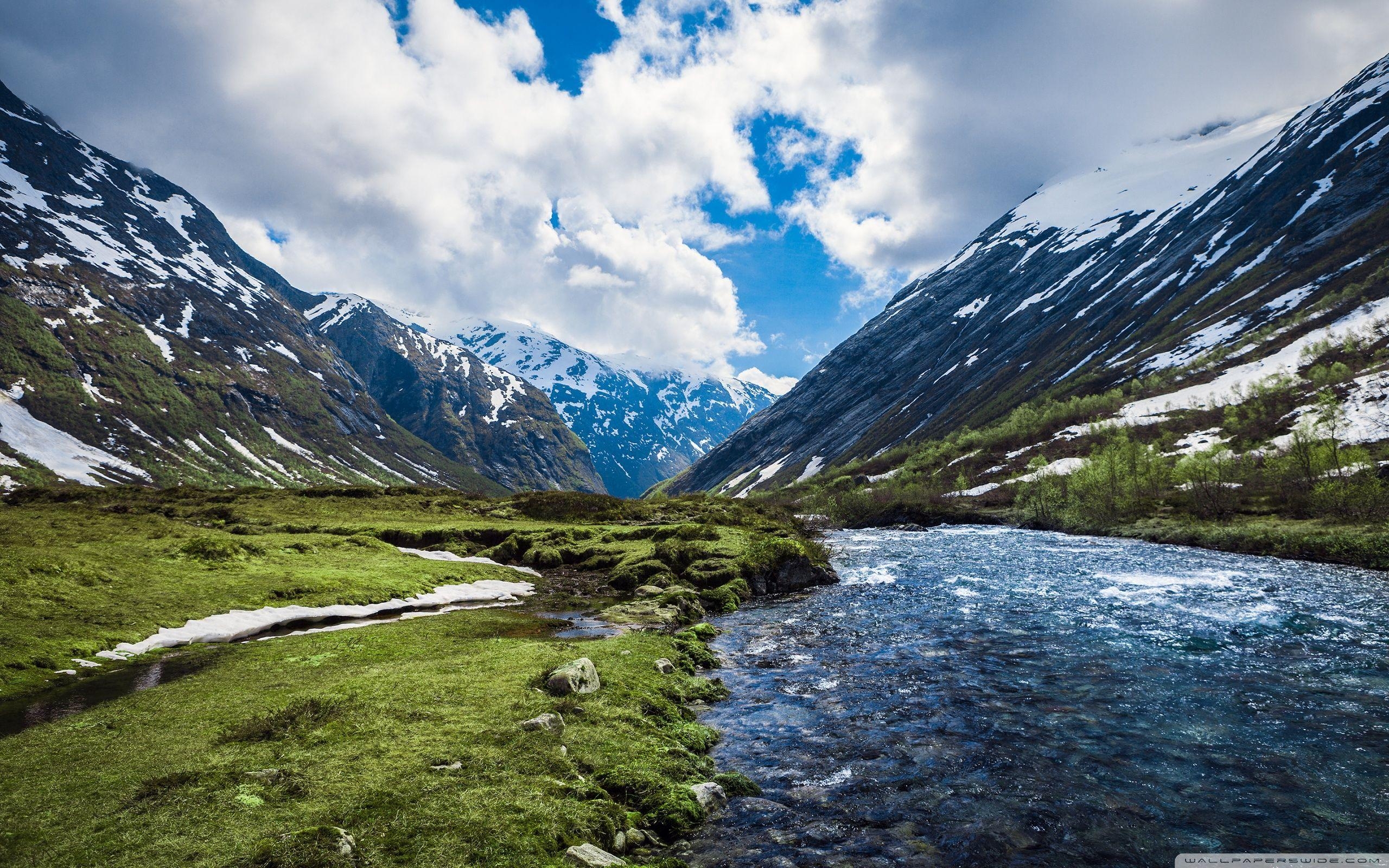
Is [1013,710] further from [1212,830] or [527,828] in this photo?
[527,828]

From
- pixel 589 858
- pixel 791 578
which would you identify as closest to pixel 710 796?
pixel 589 858

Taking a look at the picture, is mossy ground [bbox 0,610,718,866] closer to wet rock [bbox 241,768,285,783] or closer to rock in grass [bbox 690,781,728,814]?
wet rock [bbox 241,768,285,783]

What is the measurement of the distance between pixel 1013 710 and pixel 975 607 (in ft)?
58.2

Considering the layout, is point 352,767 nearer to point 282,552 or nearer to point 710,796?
point 710,796

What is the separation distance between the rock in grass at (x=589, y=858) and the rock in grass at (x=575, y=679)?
291 inches

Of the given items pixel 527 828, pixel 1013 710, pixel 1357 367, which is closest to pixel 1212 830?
pixel 1013 710

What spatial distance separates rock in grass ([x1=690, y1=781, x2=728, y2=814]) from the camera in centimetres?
1350

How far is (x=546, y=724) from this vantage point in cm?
1509

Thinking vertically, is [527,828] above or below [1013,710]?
above

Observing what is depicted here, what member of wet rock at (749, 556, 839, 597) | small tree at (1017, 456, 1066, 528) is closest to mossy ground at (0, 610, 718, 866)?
wet rock at (749, 556, 839, 597)

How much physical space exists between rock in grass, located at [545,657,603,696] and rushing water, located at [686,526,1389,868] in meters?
4.17

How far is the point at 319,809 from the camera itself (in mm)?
10711

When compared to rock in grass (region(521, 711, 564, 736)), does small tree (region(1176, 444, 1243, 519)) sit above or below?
below

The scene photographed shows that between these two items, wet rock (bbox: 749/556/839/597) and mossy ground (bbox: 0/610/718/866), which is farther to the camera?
wet rock (bbox: 749/556/839/597)
